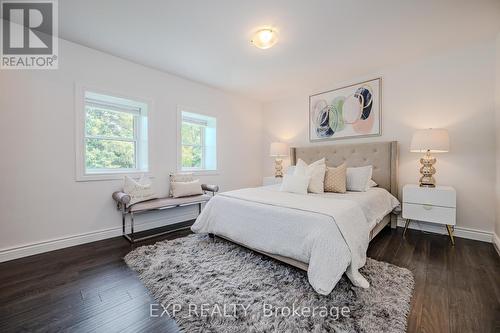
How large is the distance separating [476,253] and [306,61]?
9.87 feet

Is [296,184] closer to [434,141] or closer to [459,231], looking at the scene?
[434,141]

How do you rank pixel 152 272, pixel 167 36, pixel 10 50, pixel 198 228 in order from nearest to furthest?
pixel 152 272, pixel 10 50, pixel 167 36, pixel 198 228

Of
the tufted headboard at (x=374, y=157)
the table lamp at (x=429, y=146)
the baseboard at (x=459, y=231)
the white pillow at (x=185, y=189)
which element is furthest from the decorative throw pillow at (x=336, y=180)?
the white pillow at (x=185, y=189)

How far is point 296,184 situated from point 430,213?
5.43 feet

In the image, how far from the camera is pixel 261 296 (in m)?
1.56

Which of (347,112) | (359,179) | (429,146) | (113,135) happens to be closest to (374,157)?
(359,179)

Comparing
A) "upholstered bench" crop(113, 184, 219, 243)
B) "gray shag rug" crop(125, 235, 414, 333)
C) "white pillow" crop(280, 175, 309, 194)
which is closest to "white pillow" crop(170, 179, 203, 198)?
"upholstered bench" crop(113, 184, 219, 243)

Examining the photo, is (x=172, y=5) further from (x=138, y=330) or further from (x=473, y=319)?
(x=473, y=319)

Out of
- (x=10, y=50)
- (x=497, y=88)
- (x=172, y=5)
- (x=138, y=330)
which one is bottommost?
(x=138, y=330)

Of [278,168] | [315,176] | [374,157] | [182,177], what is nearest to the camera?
[315,176]

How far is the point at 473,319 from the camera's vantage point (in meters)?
1.35

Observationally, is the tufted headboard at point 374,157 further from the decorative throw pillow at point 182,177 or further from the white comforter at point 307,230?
the decorative throw pillow at point 182,177

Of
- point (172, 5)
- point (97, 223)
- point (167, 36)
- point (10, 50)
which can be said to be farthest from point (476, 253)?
point (10, 50)

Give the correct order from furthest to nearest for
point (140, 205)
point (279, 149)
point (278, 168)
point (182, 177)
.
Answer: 1. point (278, 168)
2. point (279, 149)
3. point (182, 177)
4. point (140, 205)
